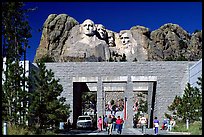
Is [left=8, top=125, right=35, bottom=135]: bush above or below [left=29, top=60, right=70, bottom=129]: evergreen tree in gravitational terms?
below

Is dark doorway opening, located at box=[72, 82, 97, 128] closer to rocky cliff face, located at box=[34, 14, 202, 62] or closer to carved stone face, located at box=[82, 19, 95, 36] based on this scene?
rocky cliff face, located at box=[34, 14, 202, 62]

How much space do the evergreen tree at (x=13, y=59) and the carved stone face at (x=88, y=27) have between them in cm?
7441

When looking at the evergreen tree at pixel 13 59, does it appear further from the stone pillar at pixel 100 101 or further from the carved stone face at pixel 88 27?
the carved stone face at pixel 88 27

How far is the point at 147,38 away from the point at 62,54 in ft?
79.2

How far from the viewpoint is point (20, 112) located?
25484 mm

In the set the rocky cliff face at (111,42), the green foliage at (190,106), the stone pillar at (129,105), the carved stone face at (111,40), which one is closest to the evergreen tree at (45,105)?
the green foliage at (190,106)

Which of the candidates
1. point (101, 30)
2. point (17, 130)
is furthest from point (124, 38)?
point (17, 130)

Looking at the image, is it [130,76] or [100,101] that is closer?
[130,76]

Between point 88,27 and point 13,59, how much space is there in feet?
249

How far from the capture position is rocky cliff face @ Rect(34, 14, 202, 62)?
10067 cm

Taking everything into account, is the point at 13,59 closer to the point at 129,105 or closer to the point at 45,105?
the point at 45,105

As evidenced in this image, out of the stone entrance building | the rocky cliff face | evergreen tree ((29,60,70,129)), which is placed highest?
the rocky cliff face

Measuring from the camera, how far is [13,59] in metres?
26.0

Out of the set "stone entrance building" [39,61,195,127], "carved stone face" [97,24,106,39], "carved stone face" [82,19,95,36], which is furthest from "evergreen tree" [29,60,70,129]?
"carved stone face" [97,24,106,39]
